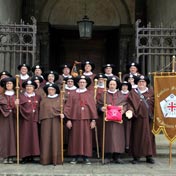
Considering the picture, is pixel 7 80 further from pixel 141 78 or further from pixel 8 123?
pixel 141 78

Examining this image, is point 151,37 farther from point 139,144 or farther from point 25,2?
point 25,2

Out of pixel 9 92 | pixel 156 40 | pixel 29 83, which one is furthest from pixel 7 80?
pixel 156 40

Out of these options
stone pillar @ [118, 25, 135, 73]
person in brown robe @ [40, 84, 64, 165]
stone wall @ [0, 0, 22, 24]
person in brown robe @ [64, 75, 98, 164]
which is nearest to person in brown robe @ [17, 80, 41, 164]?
person in brown robe @ [40, 84, 64, 165]

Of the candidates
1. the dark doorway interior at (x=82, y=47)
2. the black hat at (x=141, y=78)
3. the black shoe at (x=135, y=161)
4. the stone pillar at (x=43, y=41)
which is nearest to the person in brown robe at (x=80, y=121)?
the black shoe at (x=135, y=161)

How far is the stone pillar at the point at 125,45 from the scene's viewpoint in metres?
17.1

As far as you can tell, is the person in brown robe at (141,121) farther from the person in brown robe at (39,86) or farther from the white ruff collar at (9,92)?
the white ruff collar at (9,92)

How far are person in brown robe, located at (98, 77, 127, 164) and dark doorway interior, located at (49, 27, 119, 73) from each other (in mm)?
9349

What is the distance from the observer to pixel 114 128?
30.1ft

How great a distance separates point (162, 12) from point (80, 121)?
24.8ft

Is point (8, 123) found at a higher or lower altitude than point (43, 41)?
lower

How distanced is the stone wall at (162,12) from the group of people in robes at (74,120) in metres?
5.13

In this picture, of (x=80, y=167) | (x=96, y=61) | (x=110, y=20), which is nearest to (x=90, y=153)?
(x=80, y=167)

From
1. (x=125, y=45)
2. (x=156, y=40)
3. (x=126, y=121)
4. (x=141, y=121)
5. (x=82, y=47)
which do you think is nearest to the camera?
(x=141, y=121)

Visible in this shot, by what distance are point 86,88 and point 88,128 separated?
34.4 inches
